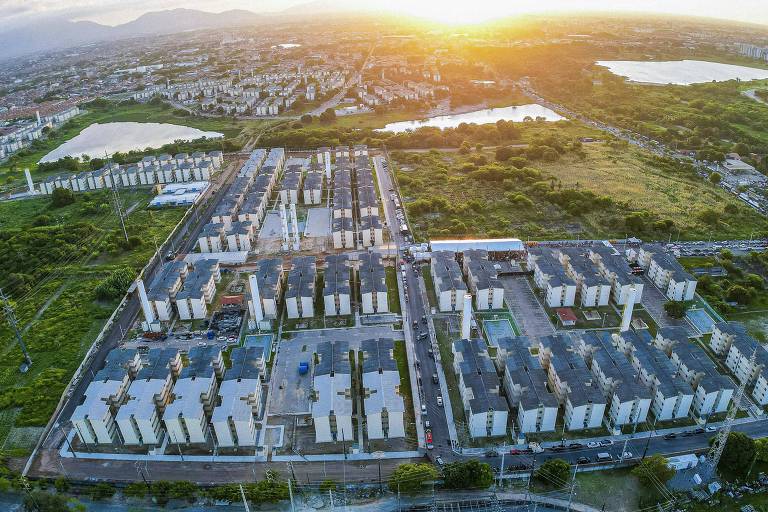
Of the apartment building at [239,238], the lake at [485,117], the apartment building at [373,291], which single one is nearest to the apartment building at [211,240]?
the apartment building at [239,238]

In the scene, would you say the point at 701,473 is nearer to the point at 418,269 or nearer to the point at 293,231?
the point at 418,269

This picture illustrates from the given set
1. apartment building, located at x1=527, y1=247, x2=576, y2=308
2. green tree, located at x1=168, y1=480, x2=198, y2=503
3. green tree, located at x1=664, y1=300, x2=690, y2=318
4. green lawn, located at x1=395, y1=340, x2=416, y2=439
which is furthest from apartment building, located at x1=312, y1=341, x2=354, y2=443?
green tree, located at x1=664, y1=300, x2=690, y2=318

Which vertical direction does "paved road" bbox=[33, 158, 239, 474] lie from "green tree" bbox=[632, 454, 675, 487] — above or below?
below

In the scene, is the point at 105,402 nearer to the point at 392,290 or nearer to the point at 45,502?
the point at 45,502

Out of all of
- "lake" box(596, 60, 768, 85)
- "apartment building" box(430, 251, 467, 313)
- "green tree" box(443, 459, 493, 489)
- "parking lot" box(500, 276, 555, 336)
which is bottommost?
"parking lot" box(500, 276, 555, 336)

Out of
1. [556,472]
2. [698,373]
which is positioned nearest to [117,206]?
[556,472]

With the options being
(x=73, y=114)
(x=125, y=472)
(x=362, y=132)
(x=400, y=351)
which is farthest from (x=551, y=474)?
(x=73, y=114)

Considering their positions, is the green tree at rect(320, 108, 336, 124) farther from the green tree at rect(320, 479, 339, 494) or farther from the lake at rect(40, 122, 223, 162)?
the green tree at rect(320, 479, 339, 494)
